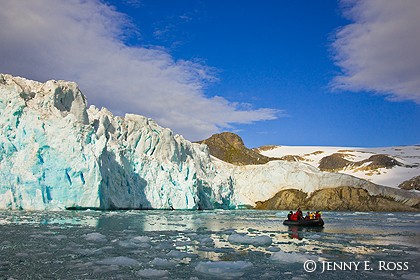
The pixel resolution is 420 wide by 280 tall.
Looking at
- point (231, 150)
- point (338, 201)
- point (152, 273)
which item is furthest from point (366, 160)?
point (152, 273)

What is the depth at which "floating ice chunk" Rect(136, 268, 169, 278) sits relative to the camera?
8.06m

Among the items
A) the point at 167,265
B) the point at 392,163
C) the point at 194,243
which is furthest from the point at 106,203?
the point at 392,163

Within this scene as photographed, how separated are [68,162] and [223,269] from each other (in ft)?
87.3

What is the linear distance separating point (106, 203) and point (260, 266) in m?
28.4

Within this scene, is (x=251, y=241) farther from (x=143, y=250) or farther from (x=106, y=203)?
(x=106, y=203)

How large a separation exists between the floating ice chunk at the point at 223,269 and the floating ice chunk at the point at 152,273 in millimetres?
844

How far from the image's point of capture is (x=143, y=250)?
456 inches

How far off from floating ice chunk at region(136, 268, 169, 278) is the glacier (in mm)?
25254

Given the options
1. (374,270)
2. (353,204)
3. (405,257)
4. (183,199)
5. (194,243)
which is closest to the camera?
(374,270)

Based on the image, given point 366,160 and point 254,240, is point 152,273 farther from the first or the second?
point 366,160

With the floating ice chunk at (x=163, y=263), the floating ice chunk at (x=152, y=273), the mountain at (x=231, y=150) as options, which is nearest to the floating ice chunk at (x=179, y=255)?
the floating ice chunk at (x=163, y=263)

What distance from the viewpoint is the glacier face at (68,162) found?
30.5m

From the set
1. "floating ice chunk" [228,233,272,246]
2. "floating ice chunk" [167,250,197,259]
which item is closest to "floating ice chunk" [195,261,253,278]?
"floating ice chunk" [167,250,197,259]

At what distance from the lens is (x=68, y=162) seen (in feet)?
105
